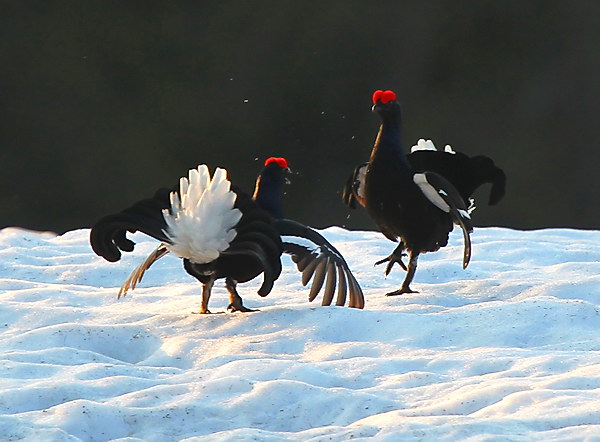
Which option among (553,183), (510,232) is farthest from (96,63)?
(510,232)

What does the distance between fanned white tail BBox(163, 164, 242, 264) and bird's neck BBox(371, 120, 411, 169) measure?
0.82 m

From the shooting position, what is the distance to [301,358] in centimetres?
408

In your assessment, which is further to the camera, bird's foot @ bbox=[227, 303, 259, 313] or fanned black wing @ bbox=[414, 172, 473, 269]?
fanned black wing @ bbox=[414, 172, 473, 269]

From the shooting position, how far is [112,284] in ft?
18.5

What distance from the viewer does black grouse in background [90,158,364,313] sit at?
4434 millimetres

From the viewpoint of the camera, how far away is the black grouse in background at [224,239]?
4434 millimetres

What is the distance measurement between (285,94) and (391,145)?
1264 centimetres

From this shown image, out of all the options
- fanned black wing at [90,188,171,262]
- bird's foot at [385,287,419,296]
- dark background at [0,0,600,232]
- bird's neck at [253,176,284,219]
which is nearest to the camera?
fanned black wing at [90,188,171,262]

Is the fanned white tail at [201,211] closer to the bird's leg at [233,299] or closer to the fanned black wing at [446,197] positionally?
the bird's leg at [233,299]

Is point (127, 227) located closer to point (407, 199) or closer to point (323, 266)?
point (323, 266)

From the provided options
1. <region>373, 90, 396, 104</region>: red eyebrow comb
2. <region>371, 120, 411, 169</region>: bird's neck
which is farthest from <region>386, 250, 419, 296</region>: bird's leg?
<region>373, 90, 396, 104</region>: red eyebrow comb

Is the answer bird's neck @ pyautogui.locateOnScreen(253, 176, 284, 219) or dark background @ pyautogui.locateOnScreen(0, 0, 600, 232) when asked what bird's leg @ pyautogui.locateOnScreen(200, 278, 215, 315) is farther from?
dark background @ pyautogui.locateOnScreen(0, 0, 600, 232)

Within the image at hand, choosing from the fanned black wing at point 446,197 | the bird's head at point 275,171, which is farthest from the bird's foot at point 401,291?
the bird's head at point 275,171

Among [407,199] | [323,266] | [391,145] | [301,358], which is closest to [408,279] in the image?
[407,199]
